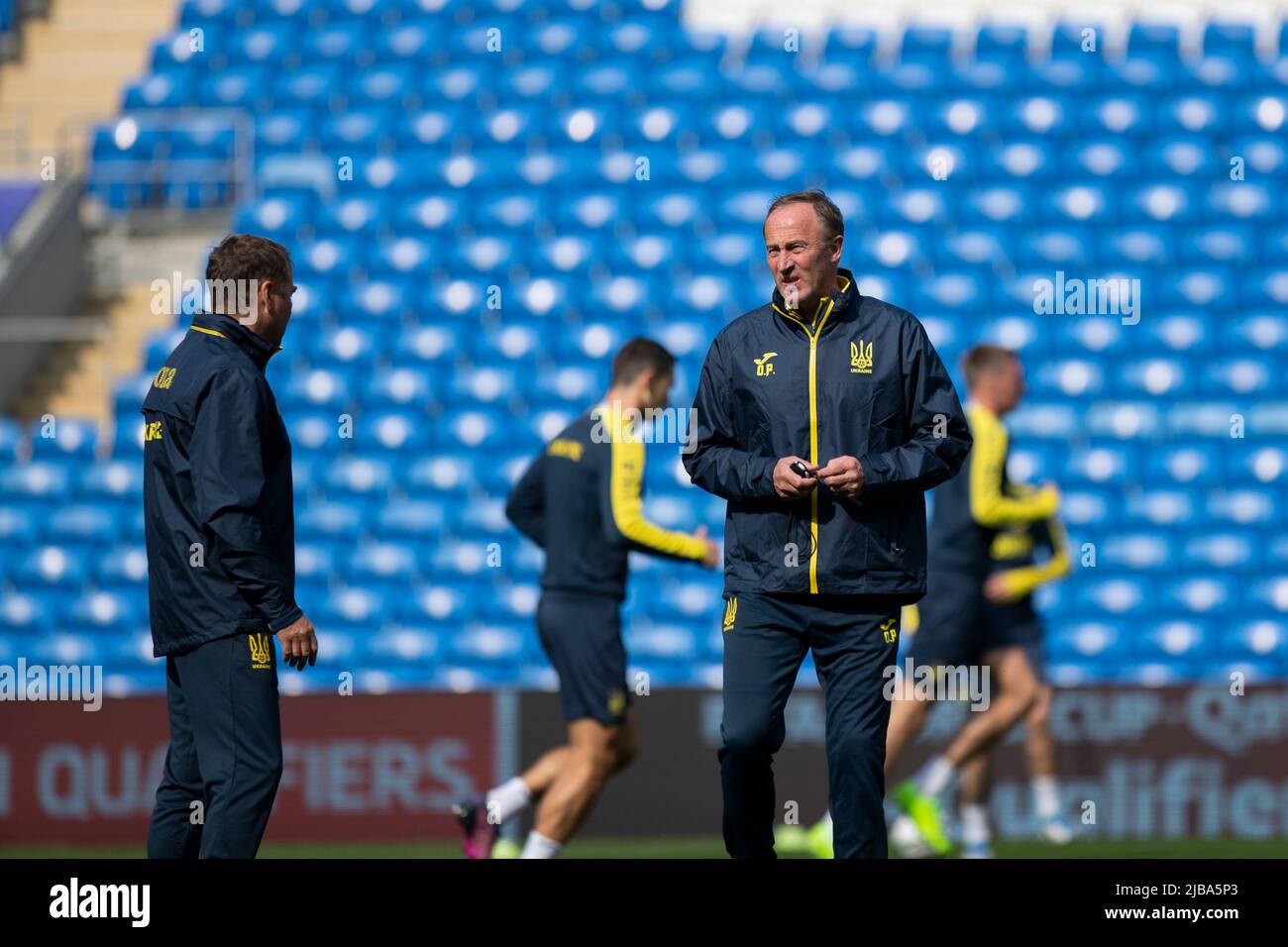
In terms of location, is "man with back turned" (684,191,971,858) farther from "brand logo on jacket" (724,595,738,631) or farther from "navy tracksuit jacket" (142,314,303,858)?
"navy tracksuit jacket" (142,314,303,858)

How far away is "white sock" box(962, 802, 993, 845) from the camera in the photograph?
8.72m

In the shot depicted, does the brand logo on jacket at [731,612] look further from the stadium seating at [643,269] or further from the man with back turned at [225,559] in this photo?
the stadium seating at [643,269]

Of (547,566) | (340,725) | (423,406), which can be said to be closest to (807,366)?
(547,566)

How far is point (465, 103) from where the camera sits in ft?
49.3

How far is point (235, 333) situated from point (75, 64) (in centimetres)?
1245

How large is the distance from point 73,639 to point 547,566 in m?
5.96

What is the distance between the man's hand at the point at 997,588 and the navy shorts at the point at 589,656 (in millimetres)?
2159

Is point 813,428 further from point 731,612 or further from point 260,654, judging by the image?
point 260,654

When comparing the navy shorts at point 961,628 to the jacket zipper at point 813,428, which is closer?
the jacket zipper at point 813,428

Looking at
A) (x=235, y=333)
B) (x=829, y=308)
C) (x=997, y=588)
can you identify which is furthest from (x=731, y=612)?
(x=997, y=588)

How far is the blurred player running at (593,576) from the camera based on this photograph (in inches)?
293

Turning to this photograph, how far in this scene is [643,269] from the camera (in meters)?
13.8

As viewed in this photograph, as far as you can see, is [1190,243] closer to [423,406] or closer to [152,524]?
[423,406]

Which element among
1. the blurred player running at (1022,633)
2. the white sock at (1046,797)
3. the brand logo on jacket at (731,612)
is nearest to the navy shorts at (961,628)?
the blurred player running at (1022,633)
